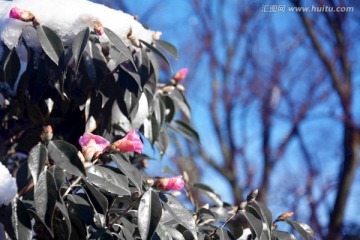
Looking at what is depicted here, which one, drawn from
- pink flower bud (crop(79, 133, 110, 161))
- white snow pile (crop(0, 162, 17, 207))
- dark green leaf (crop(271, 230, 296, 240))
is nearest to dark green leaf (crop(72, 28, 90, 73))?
pink flower bud (crop(79, 133, 110, 161))

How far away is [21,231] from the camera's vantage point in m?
0.72

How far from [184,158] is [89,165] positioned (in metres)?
4.72

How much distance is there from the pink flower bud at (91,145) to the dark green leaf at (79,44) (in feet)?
0.38

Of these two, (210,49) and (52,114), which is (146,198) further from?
(210,49)

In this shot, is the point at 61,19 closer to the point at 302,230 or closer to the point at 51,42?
the point at 51,42

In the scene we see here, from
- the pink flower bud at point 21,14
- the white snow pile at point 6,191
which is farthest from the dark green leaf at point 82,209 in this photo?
the pink flower bud at point 21,14

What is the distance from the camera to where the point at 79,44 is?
2.87 ft

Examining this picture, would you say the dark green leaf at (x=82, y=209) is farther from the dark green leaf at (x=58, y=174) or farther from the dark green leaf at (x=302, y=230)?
the dark green leaf at (x=302, y=230)

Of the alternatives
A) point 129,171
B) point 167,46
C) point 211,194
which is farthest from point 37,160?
point 211,194

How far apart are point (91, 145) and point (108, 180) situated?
2.5 inches

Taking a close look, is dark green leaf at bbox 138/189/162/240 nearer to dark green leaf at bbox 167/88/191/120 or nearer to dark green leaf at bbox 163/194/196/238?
dark green leaf at bbox 163/194/196/238

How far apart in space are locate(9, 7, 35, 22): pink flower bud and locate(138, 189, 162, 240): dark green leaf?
38 cm

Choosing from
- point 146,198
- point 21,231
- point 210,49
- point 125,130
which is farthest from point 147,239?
point 210,49

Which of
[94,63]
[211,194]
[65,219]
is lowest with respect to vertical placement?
[211,194]
